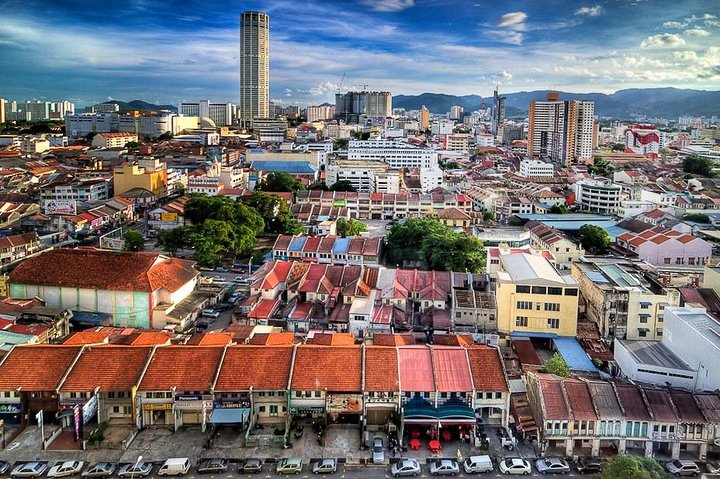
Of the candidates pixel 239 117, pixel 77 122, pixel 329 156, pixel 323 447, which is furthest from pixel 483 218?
pixel 239 117

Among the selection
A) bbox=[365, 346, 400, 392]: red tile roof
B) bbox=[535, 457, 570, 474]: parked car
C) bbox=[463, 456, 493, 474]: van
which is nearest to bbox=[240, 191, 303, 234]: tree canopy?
bbox=[365, 346, 400, 392]: red tile roof

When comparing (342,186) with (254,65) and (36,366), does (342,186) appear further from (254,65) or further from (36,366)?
(254,65)

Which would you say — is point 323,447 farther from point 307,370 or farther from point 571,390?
point 571,390

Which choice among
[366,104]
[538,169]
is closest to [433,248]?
[538,169]

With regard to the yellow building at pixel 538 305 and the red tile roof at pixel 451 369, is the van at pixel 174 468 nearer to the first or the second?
the red tile roof at pixel 451 369

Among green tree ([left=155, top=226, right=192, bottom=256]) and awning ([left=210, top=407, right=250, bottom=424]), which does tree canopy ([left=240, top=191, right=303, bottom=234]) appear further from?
awning ([left=210, top=407, right=250, bottom=424])
